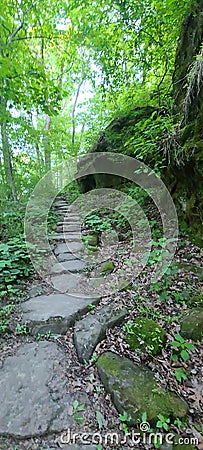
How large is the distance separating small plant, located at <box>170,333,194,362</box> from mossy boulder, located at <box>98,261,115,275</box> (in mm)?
1450

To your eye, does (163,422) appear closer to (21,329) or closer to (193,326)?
(193,326)

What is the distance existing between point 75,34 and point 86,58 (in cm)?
622

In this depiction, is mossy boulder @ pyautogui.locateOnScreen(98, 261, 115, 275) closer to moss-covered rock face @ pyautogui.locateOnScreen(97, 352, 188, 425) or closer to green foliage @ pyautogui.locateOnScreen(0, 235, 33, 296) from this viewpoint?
green foliage @ pyautogui.locateOnScreen(0, 235, 33, 296)

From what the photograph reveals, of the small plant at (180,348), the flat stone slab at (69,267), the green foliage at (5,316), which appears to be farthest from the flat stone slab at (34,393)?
the flat stone slab at (69,267)

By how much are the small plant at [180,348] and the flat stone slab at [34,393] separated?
0.90 metres

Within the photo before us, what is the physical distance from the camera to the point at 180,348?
196 centimetres

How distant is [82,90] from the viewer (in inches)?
635

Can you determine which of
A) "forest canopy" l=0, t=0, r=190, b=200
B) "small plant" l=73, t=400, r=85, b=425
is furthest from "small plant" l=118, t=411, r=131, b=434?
"forest canopy" l=0, t=0, r=190, b=200

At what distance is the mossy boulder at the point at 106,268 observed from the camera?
10.9 ft

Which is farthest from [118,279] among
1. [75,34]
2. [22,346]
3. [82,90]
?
[82,90]

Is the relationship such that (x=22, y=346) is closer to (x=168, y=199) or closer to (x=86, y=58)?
(x=168, y=199)

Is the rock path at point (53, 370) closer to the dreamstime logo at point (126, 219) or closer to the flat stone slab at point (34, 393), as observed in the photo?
the flat stone slab at point (34, 393)

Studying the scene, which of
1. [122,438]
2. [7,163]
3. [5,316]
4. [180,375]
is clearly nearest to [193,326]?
[180,375]

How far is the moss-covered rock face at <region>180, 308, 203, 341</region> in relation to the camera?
2.06 m
